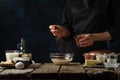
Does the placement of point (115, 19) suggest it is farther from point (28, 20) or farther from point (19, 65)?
point (28, 20)

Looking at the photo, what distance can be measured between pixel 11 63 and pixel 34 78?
0.46 m

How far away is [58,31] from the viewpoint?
2.99m

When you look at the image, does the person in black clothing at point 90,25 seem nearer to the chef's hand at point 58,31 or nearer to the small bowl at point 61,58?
the chef's hand at point 58,31

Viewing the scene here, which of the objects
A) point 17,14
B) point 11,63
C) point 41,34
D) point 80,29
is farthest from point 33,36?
point 11,63

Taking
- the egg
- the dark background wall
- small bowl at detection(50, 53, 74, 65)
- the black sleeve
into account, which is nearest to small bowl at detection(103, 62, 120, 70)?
small bowl at detection(50, 53, 74, 65)

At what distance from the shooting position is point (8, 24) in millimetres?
5406

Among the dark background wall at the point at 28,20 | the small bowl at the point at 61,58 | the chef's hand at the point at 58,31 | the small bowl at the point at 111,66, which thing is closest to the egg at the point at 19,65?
the small bowl at the point at 61,58

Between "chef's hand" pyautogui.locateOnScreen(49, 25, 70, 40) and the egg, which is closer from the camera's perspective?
the egg

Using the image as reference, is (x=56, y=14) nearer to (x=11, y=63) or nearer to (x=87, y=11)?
(x=87, y=11)

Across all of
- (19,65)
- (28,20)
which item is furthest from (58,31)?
(28,20)

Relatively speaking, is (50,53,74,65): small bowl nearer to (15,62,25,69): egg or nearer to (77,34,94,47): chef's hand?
(77,34,94,47): chef's hand

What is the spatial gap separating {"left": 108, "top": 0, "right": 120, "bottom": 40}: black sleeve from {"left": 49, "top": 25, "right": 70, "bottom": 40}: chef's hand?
1.52ft

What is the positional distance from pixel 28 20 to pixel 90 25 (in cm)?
238

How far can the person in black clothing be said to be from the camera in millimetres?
3064
